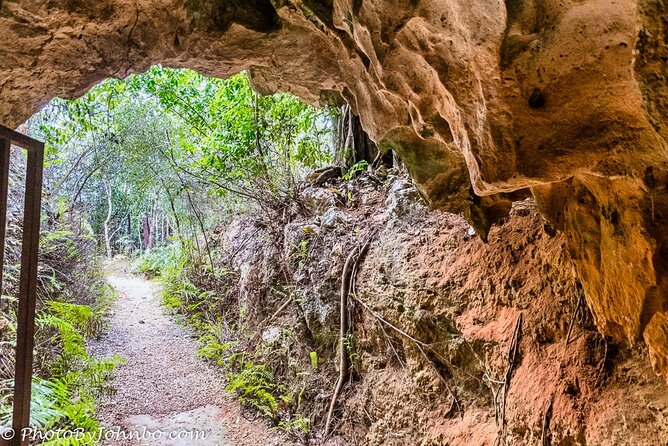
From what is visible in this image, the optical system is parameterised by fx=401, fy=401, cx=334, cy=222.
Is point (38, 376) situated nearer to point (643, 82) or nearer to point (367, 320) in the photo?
point (367, 320)

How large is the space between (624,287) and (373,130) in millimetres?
1941

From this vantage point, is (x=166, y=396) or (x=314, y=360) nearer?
(x=314, y=360)

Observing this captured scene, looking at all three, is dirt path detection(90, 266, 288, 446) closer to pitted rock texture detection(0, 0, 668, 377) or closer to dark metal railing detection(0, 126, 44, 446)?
dark metal railing detection(0, 126, 44, 446)

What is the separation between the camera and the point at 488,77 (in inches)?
66.1

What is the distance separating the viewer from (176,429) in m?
4.51

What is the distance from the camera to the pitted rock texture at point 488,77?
1.50 metres

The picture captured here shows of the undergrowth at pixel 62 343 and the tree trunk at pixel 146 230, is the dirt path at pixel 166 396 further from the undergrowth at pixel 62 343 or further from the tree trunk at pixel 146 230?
the tree trunk at pixel 146 230

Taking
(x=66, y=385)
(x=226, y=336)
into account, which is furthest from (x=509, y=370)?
Answer: (x=226, y=336)

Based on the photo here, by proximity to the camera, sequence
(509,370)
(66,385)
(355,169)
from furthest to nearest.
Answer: (355,169) → (66,385) → (509,370)

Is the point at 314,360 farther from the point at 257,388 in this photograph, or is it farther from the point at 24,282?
the point at 24,282

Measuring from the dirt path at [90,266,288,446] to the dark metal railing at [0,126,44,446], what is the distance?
96.0 inches

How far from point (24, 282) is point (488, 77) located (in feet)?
8.27

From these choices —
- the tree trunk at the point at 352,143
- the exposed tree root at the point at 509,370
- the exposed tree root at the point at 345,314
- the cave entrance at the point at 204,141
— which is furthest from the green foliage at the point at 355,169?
the exposed tree root at the point at 509,370

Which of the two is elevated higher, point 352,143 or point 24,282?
point 352,143
